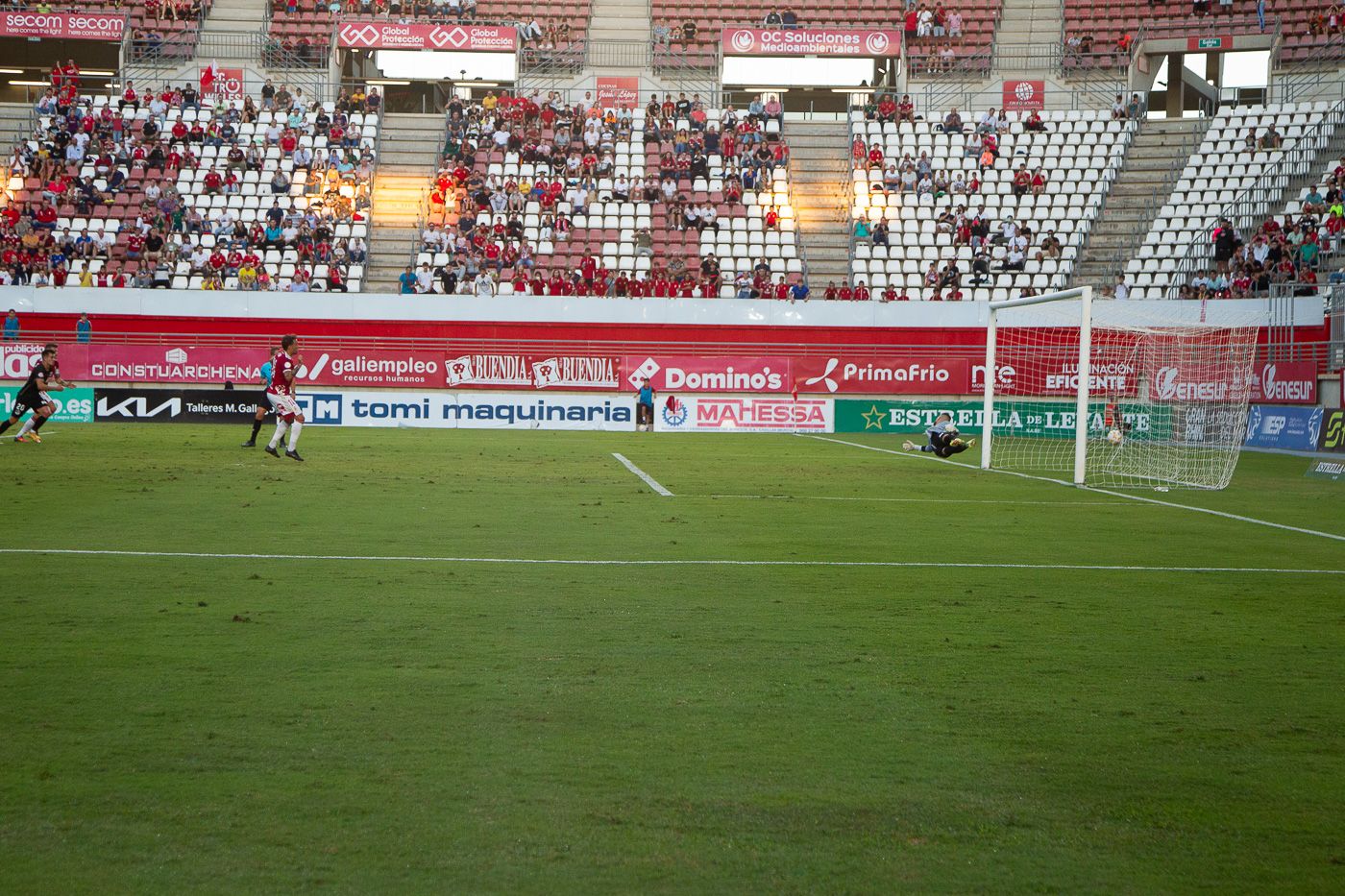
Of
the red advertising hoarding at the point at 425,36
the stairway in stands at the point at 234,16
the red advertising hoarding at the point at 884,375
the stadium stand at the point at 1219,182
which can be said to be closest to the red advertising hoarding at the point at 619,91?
the red advertising hoarding at the point at 425,36

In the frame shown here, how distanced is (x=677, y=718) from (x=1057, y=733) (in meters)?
1.61

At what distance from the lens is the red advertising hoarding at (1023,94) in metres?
48.0

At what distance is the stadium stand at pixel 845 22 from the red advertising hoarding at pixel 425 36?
6.01 m

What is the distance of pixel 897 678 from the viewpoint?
6.58 metres

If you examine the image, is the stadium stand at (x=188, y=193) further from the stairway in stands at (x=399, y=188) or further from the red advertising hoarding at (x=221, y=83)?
the red advertising hoarding at (x=221, y=83)

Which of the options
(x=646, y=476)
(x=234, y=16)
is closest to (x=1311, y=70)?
(x=646, y=476)

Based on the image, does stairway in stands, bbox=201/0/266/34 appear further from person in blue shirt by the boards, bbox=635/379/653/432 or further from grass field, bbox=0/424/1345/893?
grass field, bbox=0/424/1345/893

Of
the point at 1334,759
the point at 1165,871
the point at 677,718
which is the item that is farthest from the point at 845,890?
the point at 1334,759

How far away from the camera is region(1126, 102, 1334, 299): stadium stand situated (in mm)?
38500

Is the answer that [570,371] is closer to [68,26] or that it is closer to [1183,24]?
[68,26]

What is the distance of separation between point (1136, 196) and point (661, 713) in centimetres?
4050

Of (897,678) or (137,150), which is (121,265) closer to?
(137,150)

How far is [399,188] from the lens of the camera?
43.4 metres

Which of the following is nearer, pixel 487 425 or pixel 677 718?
pixel 677 718
